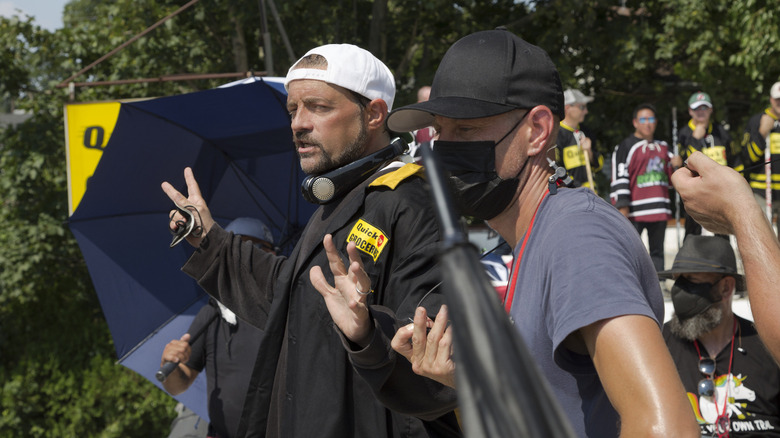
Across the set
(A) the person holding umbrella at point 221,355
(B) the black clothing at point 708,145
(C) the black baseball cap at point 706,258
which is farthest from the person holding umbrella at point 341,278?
(B) the black clothing at point 708,145

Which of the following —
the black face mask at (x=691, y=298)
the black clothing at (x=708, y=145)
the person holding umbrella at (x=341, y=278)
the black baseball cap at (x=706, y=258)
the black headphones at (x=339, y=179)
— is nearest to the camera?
the person holding umbrella at (x=341, y=278)

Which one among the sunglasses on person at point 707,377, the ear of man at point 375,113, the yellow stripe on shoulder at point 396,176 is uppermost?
the ear of man at point 375,113

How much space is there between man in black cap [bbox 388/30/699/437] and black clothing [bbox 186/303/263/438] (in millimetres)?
3015

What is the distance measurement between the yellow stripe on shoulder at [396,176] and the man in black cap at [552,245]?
1.28 ft

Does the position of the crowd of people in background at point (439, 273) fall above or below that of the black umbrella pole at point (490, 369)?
below

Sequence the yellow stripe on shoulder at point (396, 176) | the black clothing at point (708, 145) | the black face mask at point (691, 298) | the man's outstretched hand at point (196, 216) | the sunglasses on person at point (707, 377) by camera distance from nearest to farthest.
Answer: the yellow stripe on shoulder at point (396, 176), the man's outstretched hand at point (196, 216), the sunglasses on person at point (707, 377), the black face mask at point (691, 298), the black clothing at point (708, 145)

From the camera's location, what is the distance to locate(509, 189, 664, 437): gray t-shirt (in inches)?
58.6

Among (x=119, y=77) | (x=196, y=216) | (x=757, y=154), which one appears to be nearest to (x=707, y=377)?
(x=196, y=216)

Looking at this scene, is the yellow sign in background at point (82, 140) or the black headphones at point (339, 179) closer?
the black headphones at point (339, 179)

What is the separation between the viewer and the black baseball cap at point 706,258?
15.8ft

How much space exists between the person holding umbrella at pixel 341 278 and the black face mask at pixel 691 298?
234cm

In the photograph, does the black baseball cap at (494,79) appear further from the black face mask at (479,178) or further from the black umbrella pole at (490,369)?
the black umbrella pole at (490,369)

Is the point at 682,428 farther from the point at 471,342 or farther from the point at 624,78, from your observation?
the point at 624,78

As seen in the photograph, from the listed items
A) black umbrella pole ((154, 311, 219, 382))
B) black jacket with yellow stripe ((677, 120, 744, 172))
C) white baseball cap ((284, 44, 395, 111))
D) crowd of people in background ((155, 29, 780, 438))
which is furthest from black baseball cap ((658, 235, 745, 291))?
black jacket with yellow stripe ((677, 120, 744, 172))
